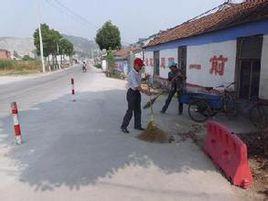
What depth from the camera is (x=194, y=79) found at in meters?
16.5

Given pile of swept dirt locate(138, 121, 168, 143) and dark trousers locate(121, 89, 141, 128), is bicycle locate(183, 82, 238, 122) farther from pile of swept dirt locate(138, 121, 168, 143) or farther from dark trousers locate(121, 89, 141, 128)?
pile of swept dirt locate(138, 121, 168, 143)

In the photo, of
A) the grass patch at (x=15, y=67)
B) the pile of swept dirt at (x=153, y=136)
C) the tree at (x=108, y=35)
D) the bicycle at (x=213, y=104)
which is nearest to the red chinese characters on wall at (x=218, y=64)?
the bicycle at (x=213, y=104)

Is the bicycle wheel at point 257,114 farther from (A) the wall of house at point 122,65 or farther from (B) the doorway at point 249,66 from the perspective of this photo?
(A) the wall of house at point 122,65

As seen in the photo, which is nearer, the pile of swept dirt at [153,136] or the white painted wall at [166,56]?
the pile of swept dirt at [153,136]

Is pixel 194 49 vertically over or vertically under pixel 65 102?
over

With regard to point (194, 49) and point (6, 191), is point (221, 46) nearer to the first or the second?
point (194, 49)

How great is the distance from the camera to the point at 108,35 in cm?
5666

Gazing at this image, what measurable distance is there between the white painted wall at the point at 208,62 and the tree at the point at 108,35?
1597 inches

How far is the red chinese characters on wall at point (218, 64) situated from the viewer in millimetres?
12922

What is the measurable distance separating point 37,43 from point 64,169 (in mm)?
64535

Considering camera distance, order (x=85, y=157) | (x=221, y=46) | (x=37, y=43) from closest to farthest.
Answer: (x=85, y=157) < (x=221, y=46) < (x=37, y=43)

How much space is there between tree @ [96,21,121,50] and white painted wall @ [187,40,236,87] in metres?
40.6

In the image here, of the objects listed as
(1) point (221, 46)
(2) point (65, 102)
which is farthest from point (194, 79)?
(2) point (65, 102)

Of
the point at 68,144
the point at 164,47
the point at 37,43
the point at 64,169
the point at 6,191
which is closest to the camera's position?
the point at 6,191
